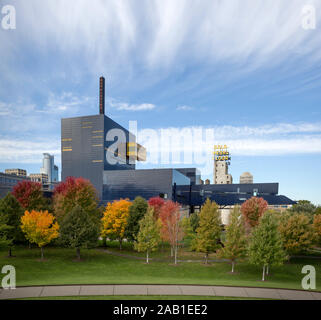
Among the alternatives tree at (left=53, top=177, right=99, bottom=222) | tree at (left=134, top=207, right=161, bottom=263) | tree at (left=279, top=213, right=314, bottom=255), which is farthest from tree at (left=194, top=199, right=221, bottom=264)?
tree at (left=53, top=177, right=99, bottom=222)

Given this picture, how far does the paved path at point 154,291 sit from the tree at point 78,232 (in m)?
19.3

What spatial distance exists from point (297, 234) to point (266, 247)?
Result: 11.0 meters

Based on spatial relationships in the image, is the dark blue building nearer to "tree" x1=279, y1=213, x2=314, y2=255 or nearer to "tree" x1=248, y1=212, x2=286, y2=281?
"tree" x1=279, y1=213, x2=314, y2=255

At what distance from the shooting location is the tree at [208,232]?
37688mm

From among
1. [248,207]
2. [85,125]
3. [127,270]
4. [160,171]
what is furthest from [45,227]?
[85,125]

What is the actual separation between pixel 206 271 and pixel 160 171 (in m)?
88.3

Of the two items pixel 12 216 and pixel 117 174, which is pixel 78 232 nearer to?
pixel 12 216

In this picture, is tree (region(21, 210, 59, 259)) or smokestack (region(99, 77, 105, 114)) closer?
tree (region(21, 210, 59, 259))

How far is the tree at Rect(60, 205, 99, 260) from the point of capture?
121 ft

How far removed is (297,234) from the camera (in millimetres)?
36875

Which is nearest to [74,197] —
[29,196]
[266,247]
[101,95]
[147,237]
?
[29,196]

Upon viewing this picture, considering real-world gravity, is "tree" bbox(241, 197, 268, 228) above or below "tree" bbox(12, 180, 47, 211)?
below

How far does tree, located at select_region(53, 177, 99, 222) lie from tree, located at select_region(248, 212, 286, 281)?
1192 inches

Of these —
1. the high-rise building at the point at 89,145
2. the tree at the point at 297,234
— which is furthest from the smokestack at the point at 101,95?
the tree at the point at 297,234
